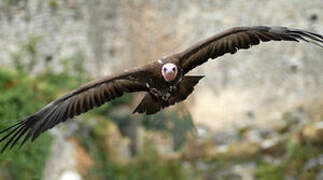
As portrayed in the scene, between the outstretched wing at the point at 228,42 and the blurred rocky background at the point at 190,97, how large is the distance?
4.80m

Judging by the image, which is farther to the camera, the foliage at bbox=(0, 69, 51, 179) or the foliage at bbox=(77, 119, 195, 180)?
the foliage at bbox=(77, 119, 195, 180)

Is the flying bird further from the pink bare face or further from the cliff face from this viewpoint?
the cliff face

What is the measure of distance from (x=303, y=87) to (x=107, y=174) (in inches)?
151

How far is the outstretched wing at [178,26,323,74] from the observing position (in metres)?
6.23

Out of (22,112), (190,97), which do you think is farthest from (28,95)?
(190,97)

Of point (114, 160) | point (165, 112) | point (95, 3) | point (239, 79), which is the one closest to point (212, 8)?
point (239, 79)

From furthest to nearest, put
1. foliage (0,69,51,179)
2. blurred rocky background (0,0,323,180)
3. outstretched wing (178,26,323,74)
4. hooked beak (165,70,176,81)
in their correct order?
1. blurred rocky background (0,0,323,180)
2. foliage (0,69,51,179)
3. outstretched wing (178,26,323,74)
4. hooked beak (165,70,176,81)

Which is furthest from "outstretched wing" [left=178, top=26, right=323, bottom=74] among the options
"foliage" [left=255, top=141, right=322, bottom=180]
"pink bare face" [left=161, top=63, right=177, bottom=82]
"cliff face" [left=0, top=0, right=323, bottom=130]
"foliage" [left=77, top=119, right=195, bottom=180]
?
"cliff face" [left=0, top=0, right=323, bottom=130]

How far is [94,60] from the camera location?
45.2ft

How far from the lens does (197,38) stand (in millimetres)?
13750

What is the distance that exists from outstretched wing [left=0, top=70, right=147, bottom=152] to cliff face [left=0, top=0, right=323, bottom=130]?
631 cm

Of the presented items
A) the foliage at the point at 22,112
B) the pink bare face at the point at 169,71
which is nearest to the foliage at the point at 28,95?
the foliage at the point at 22,112

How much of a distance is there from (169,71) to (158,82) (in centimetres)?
24

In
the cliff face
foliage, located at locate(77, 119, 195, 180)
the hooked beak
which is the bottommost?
foliage, located at locate(77, 119, 195, 180)
